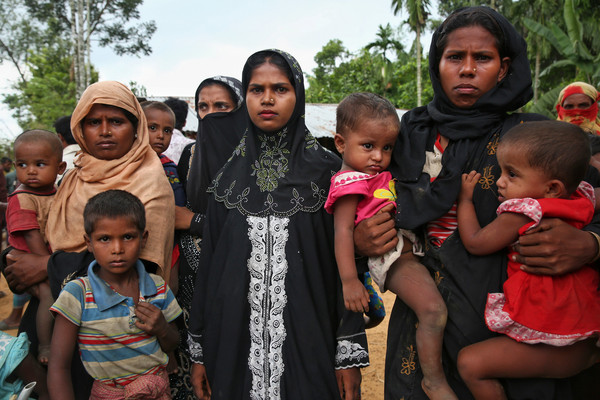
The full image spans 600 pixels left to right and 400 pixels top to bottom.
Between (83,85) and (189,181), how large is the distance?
52.5 feet

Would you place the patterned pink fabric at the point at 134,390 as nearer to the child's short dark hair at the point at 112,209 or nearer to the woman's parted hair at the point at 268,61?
the child's short dark hair at the point at 112,209

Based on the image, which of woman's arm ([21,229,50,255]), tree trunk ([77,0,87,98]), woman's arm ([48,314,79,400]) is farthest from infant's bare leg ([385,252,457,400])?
tree trunk ([77,0,87,98])

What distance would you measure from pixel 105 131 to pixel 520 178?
2.03 metres

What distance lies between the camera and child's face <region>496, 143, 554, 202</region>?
1.59m

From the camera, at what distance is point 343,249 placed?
6.09 ft

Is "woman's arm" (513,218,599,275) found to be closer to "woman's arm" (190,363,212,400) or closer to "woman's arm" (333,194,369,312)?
"woman's arm" (333,194,369,312)

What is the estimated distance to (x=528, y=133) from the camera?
1590 millimetres

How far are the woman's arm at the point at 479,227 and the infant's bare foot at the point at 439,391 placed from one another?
556mm

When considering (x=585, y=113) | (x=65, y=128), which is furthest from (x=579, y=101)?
(x=65, y=128)

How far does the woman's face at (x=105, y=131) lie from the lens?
230cm

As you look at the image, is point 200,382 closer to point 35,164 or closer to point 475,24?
point 35,164

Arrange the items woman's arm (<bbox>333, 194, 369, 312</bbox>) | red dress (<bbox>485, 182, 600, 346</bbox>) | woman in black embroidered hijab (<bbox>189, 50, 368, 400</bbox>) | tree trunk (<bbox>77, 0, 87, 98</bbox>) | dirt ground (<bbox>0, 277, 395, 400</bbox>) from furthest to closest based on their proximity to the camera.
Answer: tree trunk (<bbox>77, 0, 87, 98</bbox>) < dirt ground (<bbox>0, 277, 395, 400</bbox>) < woman in black embroidered hijab (<bbox>189, 50, 368, 400</bbox>) < woman's arm (<bbox>333, 194, 369, 312</bbox>) < red dress (<bbox>485, 182, 600, 346</bbox>)

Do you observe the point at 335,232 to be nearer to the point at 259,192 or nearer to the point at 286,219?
the point at 286,219

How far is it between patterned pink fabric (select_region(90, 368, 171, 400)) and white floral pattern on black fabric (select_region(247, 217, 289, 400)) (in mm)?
485
